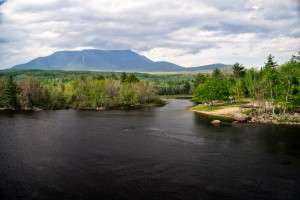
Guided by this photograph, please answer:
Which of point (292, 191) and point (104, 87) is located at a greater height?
point (104, 87)

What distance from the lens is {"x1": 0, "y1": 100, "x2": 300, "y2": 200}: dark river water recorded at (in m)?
25.5

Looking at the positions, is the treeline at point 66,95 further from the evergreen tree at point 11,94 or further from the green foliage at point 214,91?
the green foliage at point 214,91

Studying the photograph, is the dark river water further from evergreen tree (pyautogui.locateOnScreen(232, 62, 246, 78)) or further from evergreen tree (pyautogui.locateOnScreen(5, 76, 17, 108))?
evergreen tree (pyautogui.locateOnScreen(232, 62, 246, 78))

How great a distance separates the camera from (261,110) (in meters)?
71.1

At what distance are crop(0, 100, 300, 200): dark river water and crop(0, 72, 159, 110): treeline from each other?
52.4m

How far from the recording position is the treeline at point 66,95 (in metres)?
102

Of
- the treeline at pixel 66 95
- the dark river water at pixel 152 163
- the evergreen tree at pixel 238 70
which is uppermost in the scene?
the evergreen tree at pixel 238 70

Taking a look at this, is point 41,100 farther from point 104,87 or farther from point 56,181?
point 56,181

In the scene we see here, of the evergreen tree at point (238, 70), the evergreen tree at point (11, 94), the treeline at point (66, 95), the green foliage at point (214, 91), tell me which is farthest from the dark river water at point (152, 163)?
the evergreen tree at point (238, 70)

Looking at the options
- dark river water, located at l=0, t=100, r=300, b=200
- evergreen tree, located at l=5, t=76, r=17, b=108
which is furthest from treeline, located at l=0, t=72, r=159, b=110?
dark river water, located at l=0, t=100, r=300, b=200

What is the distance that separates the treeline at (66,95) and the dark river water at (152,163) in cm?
5237

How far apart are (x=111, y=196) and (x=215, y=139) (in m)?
28.2

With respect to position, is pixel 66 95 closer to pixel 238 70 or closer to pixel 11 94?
pixel 11 94

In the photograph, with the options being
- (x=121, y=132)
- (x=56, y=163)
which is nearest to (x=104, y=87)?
(x=121, y=132)
